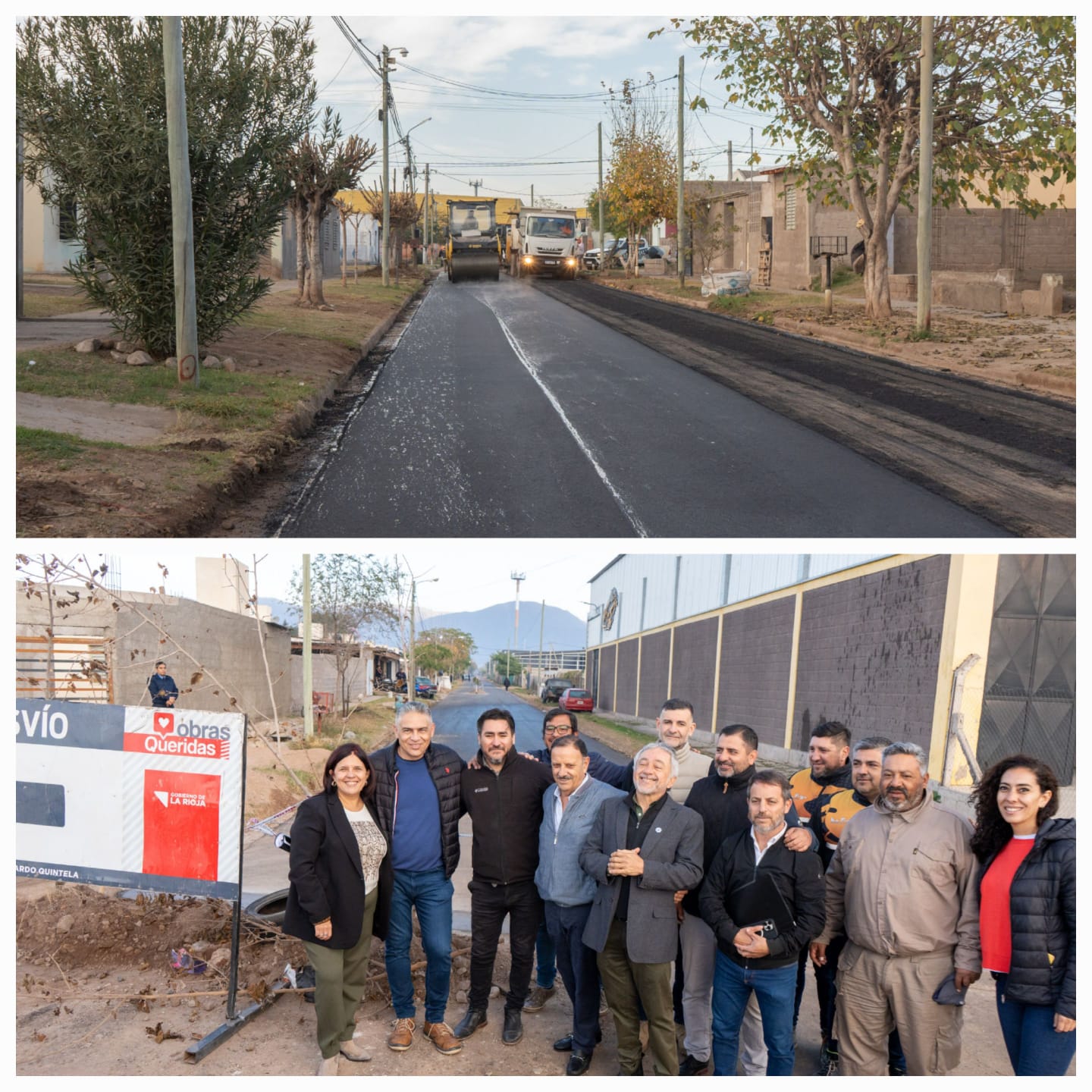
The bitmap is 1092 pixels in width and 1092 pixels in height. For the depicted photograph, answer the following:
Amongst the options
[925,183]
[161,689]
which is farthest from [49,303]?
[925,183]

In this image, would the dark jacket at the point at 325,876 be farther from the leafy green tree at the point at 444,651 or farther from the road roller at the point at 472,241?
the leafy green tree at the point at 444,651

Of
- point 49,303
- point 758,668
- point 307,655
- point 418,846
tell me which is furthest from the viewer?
point 49,303

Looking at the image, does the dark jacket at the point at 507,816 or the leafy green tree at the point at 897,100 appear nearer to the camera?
the dark jacket at the point at 507,816

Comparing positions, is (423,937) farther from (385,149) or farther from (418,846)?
(385,149)

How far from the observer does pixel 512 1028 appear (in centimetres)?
554

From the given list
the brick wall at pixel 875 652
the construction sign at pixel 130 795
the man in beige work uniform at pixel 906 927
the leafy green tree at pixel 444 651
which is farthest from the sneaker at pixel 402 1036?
the leafy green tree at pixel 444 651

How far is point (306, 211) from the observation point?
3073 centimetres

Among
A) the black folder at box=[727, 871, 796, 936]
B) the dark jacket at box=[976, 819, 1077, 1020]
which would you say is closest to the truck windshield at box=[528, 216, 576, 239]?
the black folder at box=[727, 871, 796, 936]

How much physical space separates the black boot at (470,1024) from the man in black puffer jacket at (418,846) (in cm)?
10

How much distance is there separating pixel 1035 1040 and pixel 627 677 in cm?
3351

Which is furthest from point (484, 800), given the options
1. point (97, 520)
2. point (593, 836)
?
point (97, 520)

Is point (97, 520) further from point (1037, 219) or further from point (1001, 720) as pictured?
point (1037, 219)

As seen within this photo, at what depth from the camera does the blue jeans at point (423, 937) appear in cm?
555

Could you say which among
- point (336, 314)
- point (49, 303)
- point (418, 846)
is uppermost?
point (336, 314)
